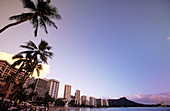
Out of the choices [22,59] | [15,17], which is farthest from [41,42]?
[15,17]

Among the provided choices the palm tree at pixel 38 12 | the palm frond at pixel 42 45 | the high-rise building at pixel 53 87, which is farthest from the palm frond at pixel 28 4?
the high-rise building at pixel 53 87

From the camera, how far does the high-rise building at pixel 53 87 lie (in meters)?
175

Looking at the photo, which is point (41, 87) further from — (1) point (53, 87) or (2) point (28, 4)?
(2) point (28, 4)

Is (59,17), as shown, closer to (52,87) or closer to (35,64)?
(35,64)

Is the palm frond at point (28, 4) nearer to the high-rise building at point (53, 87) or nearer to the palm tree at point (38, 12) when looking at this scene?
the palm tree at point (38, 12)

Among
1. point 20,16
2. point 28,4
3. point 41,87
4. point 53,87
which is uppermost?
point 28,4

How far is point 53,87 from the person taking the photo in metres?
180

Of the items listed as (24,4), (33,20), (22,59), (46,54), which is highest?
(24,4)

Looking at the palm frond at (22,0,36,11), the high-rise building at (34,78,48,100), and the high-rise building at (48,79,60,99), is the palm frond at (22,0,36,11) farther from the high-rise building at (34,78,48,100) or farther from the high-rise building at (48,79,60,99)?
the high-rise building at (48,79,60,99)

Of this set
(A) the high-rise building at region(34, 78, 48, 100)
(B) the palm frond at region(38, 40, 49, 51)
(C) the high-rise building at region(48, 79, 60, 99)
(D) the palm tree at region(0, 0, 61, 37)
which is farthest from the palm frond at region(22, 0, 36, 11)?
(C) the high-rise building at region(48, 79, 60, 99)

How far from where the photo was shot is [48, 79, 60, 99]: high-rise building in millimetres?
175250

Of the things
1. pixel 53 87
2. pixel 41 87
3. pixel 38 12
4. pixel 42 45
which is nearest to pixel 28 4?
pixel 38 12

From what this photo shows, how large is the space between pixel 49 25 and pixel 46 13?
4.87 ft

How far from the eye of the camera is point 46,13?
9.55 metres
